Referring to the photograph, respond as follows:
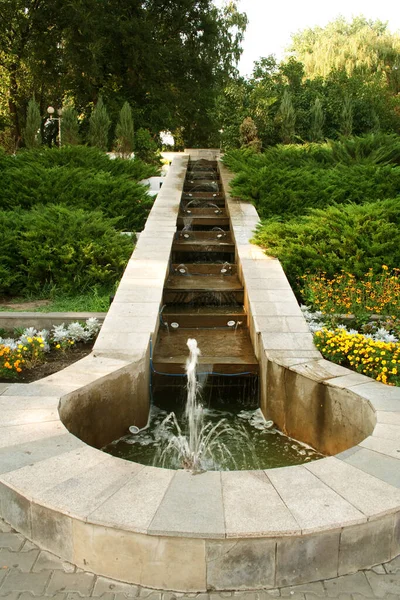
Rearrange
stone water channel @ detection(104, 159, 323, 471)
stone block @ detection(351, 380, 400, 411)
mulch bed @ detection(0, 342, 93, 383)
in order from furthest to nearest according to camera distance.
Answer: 1. mulch bed @ detection(0, 342, 93, 383)
2. stone water channel @ detection(104, 159, 323, 471)
3. stone block @ detection(351, 380, 400, 411)

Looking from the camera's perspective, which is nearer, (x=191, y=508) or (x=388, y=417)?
(x=191, y=508)

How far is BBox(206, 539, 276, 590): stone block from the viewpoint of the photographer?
2730mm

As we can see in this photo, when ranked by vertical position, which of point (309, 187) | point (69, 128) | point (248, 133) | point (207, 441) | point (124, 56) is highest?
point (124, 56)

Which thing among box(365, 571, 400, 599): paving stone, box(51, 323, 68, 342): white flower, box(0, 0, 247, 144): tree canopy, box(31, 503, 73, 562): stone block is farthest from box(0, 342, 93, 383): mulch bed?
box(0, 0, 247, 144): tree canopy

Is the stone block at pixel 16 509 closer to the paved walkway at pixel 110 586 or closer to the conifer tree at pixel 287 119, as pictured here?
the paved walkway at pixel 110 586

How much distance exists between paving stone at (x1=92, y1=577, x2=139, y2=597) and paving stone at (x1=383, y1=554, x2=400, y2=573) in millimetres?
1308

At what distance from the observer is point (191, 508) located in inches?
115

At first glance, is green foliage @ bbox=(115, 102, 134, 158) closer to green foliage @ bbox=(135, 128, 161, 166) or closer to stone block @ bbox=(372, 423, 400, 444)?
green foliage @ bbox=(135, 128, 161, 166)

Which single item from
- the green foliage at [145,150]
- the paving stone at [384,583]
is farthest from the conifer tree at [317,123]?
the paving stone at [384,583]

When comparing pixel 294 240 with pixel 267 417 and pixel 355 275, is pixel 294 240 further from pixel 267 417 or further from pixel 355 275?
pixel 267 417

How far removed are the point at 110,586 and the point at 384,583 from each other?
4.54 ft

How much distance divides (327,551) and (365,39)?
3340 cm

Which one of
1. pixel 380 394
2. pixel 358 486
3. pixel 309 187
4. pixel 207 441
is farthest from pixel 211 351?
pixel 309 187

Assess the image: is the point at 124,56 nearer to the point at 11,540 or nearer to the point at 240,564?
the point at 11,540
